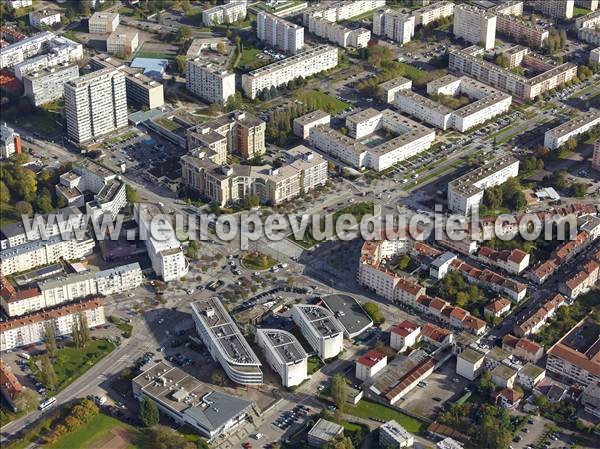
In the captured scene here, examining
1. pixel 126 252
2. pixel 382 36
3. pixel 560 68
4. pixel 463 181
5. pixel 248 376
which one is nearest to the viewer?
pixel 248 376

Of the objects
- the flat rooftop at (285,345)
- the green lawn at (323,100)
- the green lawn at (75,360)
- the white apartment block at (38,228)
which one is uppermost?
the green lawn at (323,100)

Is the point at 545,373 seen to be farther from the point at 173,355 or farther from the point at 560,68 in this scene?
the point at 560,68

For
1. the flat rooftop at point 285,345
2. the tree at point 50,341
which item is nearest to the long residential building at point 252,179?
the flat rooftop at point 285,345

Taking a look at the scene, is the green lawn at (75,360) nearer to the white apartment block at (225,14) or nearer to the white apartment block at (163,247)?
the white apartment block at (163,247)

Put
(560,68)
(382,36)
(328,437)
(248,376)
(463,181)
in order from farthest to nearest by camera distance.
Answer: (382,36) → (560,68) → (463,181) → (248,376) → (328,437)

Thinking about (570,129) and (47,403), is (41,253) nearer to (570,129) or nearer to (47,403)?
(47,403)

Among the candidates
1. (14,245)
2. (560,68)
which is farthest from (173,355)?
(560,68)
